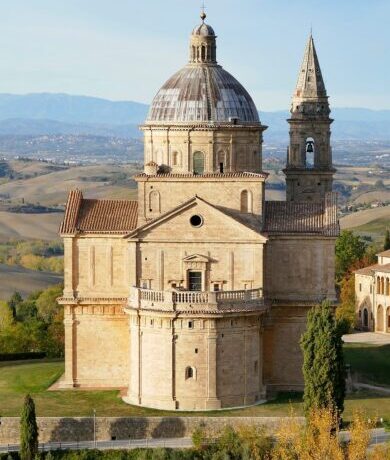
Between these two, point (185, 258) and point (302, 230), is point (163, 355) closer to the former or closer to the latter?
point (185, 258)

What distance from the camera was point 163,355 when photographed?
224 feet

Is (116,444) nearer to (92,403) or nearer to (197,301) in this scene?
(92,403)

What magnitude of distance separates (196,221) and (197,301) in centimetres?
494

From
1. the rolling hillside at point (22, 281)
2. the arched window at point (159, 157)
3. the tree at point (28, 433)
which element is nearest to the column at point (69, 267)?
the arched window at point (159, 157)

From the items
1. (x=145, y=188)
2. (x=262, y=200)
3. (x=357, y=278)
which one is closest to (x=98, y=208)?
(x=145, y=188)

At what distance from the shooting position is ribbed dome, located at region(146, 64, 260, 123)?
236ft

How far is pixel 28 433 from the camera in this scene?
62.3 meters

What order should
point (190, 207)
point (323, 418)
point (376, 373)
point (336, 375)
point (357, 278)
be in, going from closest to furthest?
point (323, 418), point (336, 375), point (190, 207), point (376, 373), point (357, 278)

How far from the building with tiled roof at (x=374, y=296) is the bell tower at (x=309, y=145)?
22331 millimetres

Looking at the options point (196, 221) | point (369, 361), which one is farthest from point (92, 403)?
point (369, 361)

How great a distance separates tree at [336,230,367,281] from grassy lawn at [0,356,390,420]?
137 ft

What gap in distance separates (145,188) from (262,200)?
20.1 ft

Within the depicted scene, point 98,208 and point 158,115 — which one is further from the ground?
point 158,115

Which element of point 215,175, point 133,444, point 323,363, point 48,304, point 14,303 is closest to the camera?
point 133,444
